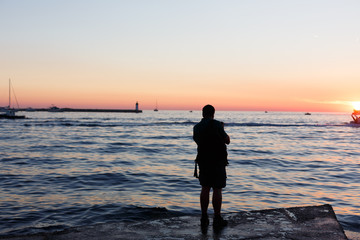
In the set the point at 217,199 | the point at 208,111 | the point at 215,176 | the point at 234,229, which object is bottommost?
the point at 234,229

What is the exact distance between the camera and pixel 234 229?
4930 millimetres

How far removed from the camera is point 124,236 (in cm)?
461

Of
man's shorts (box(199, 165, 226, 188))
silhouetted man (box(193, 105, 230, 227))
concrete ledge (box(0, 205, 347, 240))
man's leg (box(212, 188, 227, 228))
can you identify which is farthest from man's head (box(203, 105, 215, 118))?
concrete ledge (box(0, 205, 347, 240))

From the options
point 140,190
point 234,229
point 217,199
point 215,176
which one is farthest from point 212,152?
point 140,190

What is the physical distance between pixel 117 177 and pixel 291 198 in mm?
6369

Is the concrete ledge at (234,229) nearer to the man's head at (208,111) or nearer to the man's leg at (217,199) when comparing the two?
the man's leg at (217,199)

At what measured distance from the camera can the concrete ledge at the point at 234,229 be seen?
4594 mm

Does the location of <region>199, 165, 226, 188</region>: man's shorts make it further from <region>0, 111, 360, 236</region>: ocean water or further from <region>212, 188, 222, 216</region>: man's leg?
<region>0, 111, 360, 236</region>: ocean water

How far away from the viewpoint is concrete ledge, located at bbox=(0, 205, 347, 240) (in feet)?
15.1

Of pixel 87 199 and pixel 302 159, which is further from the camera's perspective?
pixel 302 159

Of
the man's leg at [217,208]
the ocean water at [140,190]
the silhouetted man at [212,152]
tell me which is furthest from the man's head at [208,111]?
the ocean water at [140,190]

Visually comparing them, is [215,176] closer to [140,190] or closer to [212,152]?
[212,152]

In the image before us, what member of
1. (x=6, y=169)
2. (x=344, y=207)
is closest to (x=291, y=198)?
(x=344, y=207)

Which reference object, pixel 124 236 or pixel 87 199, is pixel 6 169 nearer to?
pixel 87 199
